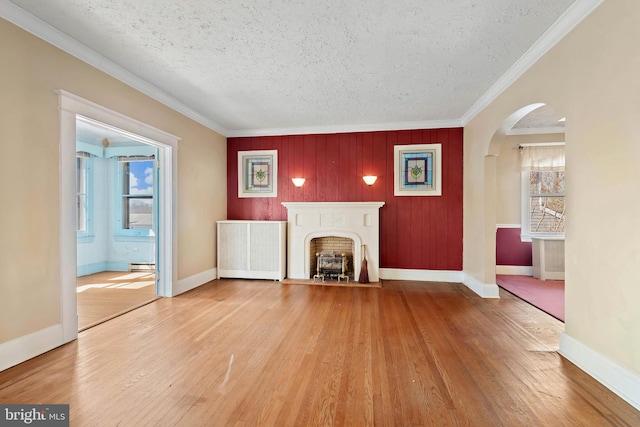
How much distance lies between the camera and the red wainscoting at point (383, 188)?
4.79 meters

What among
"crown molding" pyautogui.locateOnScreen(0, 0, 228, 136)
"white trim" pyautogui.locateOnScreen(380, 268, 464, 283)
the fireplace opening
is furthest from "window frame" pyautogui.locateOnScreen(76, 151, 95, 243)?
"white trim" pyautogui.locateOnScreen(380, 268, 464, 283)

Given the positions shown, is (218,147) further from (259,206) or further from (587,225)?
(587,225)

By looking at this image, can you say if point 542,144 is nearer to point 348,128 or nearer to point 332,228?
point 348,128

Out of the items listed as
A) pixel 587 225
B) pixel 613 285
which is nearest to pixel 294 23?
pixel 587 225

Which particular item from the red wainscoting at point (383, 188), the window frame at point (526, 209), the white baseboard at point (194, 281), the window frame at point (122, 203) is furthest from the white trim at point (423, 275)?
the window frame at point (122, 203)

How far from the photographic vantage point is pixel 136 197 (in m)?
5.77

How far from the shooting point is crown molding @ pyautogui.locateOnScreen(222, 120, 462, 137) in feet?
15.6

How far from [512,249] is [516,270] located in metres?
0.40

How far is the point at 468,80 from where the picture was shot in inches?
129

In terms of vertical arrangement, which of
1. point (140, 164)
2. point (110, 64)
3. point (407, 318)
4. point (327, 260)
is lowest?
point (407, 318)

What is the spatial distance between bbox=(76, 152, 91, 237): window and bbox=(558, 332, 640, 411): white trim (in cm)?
729

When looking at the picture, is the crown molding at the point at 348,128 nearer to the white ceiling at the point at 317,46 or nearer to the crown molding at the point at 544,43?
the white ceiling at the point at 317,46

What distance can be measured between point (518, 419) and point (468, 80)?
10.8 ft

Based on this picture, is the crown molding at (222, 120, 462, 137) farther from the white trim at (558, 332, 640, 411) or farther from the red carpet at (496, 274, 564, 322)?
the white trim at (558, 332, 640, 411)
